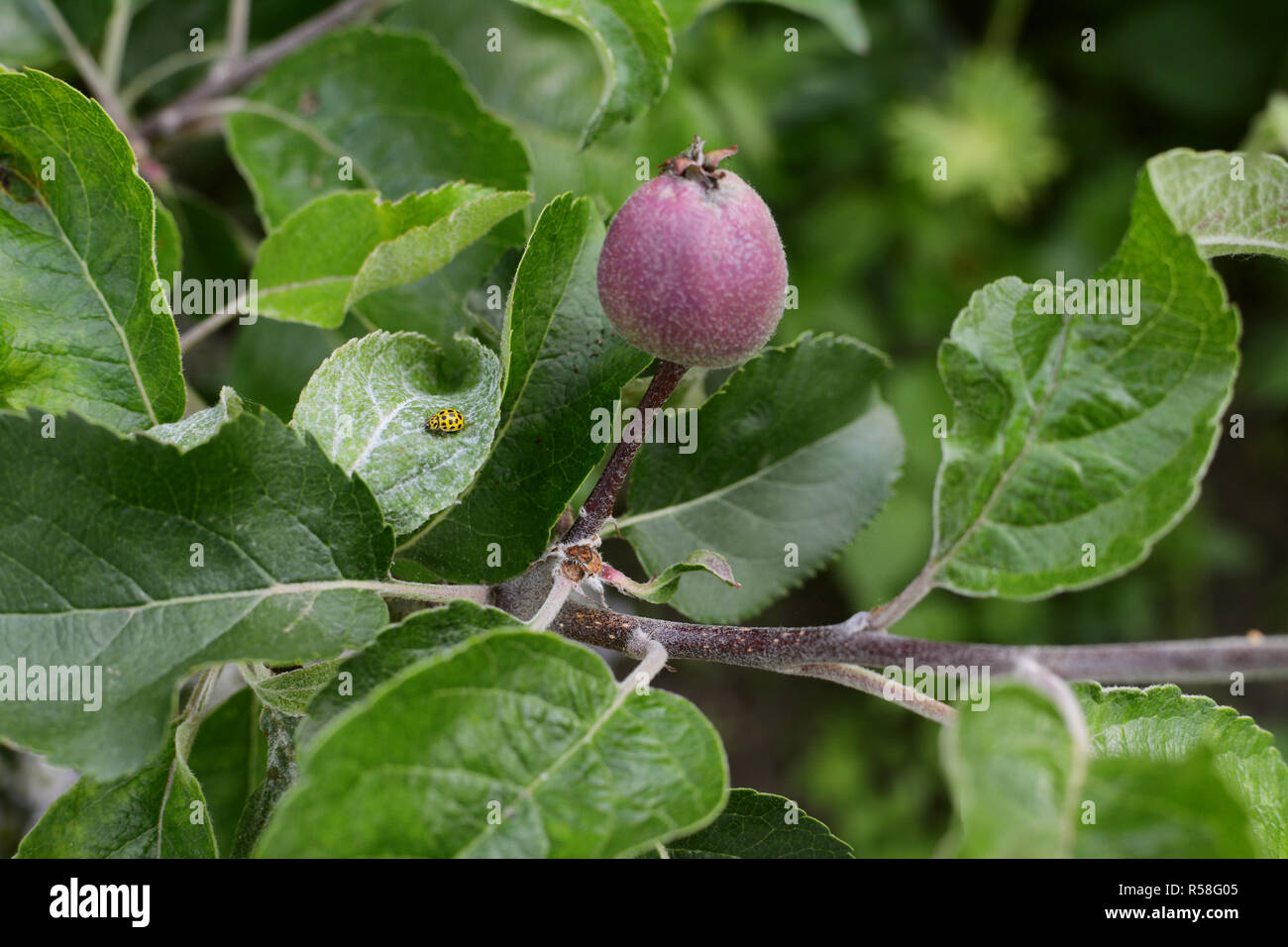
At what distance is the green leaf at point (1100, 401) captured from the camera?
27.9 inches

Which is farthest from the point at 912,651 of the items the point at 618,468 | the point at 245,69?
the point at 245,69

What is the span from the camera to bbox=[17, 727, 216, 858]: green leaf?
82cm

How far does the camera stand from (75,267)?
825 mm

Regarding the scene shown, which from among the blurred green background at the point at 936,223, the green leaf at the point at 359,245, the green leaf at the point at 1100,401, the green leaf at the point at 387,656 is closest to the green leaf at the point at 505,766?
the green leaf at the point at 387,656

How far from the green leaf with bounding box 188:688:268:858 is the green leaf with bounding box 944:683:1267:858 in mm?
739

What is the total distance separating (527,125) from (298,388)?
0.49 metres

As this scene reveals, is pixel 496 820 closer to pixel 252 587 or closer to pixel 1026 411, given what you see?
pixel 252 587

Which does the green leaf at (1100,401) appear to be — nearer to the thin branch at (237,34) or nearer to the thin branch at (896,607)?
the thin branch at (896,607)

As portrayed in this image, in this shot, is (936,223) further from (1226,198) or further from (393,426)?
(393,426)

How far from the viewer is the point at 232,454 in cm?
71

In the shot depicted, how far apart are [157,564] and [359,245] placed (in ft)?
1.17

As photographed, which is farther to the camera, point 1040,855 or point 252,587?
point 252,587

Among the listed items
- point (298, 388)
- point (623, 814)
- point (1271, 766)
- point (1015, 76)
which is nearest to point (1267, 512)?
point (1015, 76)

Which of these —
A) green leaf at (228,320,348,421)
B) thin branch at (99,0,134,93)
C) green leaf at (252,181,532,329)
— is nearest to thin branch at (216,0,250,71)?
thin branch at (99,0,134,93)
